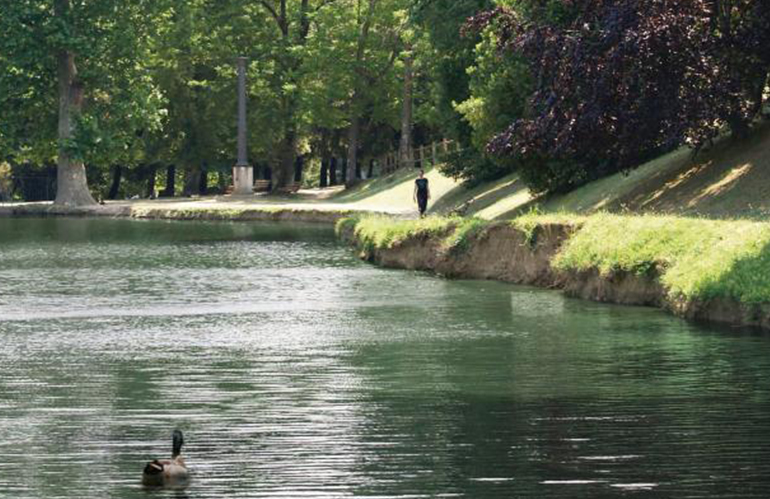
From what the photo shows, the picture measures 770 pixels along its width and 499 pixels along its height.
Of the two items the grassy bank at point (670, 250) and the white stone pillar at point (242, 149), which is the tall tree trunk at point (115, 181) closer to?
the white stone pillar at point (242, 149)

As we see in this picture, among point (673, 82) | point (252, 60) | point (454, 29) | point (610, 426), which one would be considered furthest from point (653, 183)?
point (252, 60)

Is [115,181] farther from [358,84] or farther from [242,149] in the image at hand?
[358,84]

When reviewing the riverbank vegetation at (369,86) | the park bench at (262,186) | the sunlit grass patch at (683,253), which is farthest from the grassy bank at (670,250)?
the park bench at (262,186)

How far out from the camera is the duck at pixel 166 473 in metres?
19.1

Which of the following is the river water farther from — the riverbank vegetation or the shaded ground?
the riverbank vegetation

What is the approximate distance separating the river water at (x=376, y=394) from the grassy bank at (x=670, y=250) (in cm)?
105

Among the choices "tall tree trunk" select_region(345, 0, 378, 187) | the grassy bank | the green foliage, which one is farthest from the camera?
"tall tree trunk" select_region(345, 0, 378, 187)

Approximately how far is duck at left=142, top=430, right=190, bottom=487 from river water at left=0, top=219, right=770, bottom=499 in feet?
0.52

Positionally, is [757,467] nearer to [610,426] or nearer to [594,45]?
[610,426]

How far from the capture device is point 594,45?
51.4m

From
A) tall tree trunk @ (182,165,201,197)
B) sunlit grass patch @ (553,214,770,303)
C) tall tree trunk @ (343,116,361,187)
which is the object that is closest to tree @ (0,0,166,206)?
tall tree trunk @ (343,116,361,187)

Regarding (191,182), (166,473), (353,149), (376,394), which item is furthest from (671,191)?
(191,182)

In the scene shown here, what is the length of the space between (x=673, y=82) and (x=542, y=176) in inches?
394

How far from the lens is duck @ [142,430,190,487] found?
19125mm
